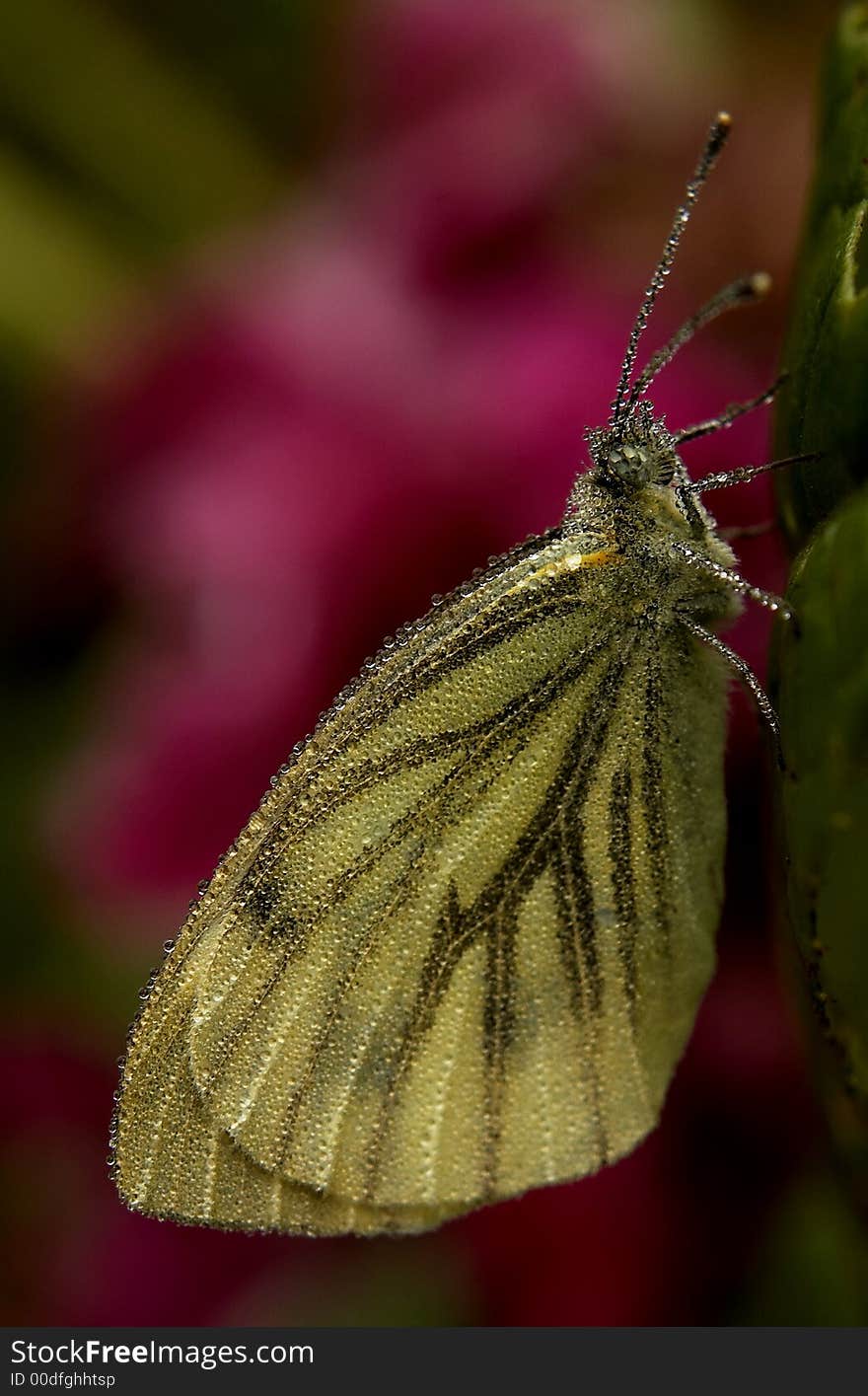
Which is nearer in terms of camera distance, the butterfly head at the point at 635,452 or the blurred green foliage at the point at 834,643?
the blurred green foliage at the point at 834,643

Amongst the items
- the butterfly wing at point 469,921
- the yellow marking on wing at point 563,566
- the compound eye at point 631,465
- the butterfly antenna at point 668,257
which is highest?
the butterfly antenna at point 668,257

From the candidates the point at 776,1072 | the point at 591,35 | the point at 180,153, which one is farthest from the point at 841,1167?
the point at 180,153

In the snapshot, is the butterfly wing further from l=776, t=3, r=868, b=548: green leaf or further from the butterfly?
l=776, t=3, r=868, b=548: green leaf

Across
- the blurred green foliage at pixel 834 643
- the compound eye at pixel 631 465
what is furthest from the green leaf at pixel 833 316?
the compound eye at pixel 631 465

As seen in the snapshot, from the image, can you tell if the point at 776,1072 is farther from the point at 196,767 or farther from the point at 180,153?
the point at 180,153

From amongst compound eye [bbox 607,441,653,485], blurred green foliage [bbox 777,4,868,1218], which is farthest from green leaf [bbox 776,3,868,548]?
compound eye [bbox 607,441,653,485]

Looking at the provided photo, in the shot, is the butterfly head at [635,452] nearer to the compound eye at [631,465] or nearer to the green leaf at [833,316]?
the compound eye at [631,465]
